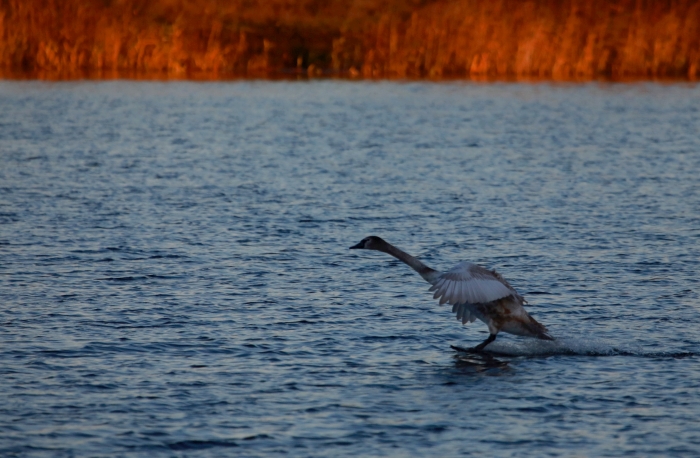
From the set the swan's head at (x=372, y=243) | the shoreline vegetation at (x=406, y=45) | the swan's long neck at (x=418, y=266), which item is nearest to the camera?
the swan's long neck at (x=418, y=266)

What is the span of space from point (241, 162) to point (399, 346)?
14.8 m

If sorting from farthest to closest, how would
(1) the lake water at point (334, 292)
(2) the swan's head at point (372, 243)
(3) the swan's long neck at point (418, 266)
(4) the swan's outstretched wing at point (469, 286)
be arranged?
(2) the swan's head at point (372, 243), (3) the swan's long neck at point (418, 266), (4) the swan's outstretched wing at point (469, 286), (1) the lake water at point (334, 292)

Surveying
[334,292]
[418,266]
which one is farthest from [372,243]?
[334,292]

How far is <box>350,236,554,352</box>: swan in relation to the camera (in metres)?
10.8

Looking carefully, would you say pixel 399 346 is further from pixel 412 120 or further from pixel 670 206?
pixel 412 120

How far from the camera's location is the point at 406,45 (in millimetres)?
43469

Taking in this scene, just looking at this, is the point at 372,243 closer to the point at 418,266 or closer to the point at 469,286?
the point at 418,266

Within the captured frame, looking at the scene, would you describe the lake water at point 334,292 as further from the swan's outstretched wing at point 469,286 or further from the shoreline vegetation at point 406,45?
the shoreline vegetation at point 406,45

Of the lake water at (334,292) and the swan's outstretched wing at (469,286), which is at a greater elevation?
the swan's outstretched wing at (469,286)

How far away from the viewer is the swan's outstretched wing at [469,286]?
1078cm

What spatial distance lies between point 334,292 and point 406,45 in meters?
30.9

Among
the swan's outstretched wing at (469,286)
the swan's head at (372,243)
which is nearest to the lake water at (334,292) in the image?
the swan's outstretched wing at (469,286)

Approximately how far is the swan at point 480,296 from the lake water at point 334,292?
31 centimetres

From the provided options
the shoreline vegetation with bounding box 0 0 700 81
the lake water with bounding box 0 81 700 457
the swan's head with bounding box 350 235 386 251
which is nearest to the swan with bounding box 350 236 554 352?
the swan's head with bounding box 350 235 386 251
